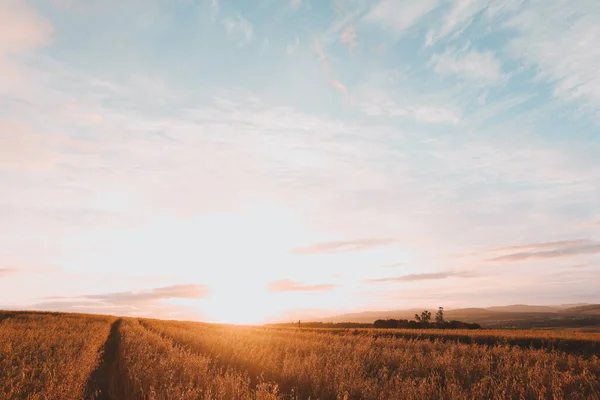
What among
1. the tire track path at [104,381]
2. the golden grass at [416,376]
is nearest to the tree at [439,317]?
the golden grass at [416,376]

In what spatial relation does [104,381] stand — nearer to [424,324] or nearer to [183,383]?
[183,383]

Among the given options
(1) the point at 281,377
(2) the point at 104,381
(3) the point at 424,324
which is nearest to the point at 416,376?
(1) the point at 281,377

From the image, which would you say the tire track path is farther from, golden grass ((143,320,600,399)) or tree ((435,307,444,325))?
tree ((435,307,444,325))

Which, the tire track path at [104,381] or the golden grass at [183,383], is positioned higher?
the golden grass at [183,383]

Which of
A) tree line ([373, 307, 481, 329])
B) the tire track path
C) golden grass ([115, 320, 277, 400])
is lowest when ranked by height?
tree line ([373, 307, 481, 329])

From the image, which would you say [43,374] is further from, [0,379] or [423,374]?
[423,374]

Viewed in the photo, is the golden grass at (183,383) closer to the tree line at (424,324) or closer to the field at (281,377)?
the field at (281,377)

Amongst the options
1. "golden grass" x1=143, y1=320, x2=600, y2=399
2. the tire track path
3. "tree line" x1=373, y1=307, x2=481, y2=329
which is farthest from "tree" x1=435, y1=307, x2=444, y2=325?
the tire track path

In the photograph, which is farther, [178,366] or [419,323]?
[419,323]

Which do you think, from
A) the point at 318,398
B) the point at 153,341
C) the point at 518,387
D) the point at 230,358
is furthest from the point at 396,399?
the point at 153,341

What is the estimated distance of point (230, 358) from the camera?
12133 mm

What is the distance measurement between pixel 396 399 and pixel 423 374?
13.5 ft

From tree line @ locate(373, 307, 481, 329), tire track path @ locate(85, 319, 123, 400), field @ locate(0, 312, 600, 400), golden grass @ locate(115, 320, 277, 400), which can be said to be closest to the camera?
golden grass @ locate(115, 320, 277, 400)

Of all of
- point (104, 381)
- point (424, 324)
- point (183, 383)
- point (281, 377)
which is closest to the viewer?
point (183, 383)
